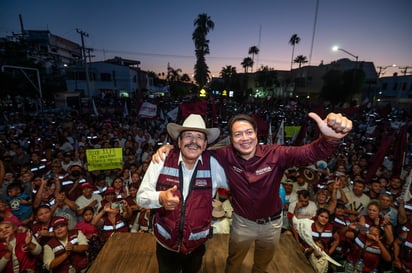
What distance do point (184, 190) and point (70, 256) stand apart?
309 cm

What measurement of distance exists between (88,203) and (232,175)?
4.30 metres

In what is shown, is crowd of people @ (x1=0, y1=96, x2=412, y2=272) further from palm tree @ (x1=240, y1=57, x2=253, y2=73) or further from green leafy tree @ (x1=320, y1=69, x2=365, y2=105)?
palm tree @ (x1=240, y1=57, x2=253, y2=73)

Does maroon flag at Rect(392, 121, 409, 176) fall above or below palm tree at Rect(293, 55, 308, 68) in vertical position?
below

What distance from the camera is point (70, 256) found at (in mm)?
3674

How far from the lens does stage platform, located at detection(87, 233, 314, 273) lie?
9.69 feet

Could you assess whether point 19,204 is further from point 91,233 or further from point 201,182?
point 201,182

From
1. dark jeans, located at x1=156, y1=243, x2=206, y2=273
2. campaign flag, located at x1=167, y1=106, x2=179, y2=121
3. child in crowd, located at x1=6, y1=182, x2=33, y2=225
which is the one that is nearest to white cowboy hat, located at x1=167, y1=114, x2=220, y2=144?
dark jeans, located at x1=156, y1=243, x2=206, y2=273

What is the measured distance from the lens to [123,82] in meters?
39.9

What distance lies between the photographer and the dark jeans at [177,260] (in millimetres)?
2264

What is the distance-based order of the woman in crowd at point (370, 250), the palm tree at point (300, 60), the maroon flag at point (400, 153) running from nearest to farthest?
the woman in crowd at point (370, 250) → the maroon flag at point (400, 153) → the palm tree at point (300, 60)

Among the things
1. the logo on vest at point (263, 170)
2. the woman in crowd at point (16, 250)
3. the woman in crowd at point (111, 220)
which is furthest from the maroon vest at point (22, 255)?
the logo on vest at point (263, 170)

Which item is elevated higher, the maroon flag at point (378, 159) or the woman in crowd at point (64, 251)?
the maroon flag at point (378, 159)

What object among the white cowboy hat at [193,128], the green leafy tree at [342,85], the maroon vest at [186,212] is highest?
the green leafy tree at [342,85]

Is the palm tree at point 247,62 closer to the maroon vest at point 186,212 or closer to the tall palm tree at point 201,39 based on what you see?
the tall palm tree at point 201,39
